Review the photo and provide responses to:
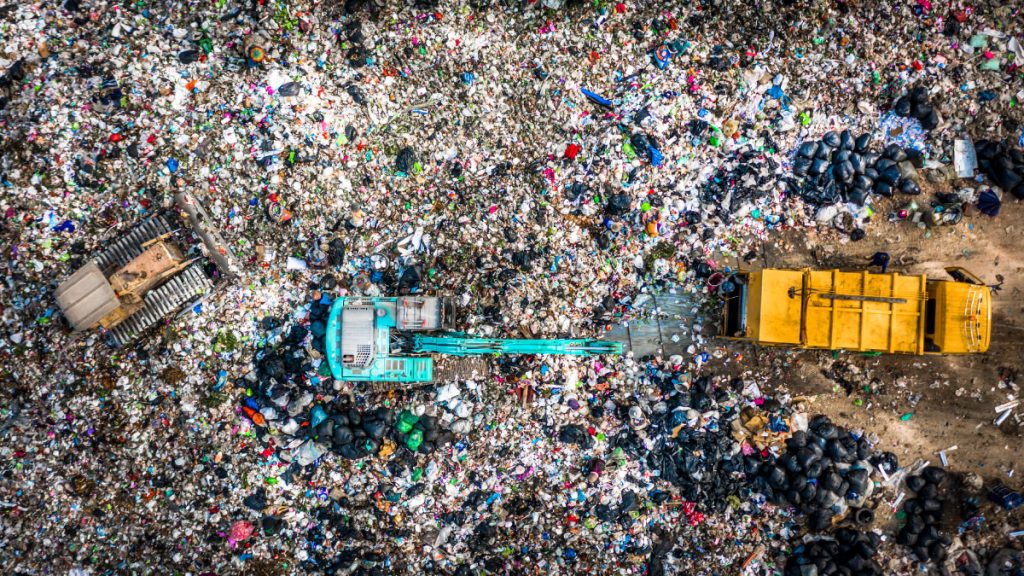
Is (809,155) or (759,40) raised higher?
(759,40)

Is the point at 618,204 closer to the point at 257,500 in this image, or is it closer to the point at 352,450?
the point at 352,450

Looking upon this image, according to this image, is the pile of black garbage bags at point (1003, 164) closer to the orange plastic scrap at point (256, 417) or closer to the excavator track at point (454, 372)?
the excavator track at point (454, 372)

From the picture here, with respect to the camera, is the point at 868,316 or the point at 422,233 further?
the point at 422,233

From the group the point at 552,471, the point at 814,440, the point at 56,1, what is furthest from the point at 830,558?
the point at 56,1

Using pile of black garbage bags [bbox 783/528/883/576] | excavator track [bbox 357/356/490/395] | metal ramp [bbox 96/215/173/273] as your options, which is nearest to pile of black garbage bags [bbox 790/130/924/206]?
pile of black garbage bags [bbox 783/528/883/576]

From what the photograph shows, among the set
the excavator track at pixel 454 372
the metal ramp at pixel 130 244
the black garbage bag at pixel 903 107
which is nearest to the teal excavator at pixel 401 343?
the excavator track at pixel 454 372

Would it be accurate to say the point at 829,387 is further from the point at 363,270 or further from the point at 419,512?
the point at 363,270

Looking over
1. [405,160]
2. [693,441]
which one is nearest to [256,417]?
[405,160]

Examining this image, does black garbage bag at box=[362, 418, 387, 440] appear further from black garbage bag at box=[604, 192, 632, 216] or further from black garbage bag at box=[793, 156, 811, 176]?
black garbage bag at box=[793, 156, 811, 176]
